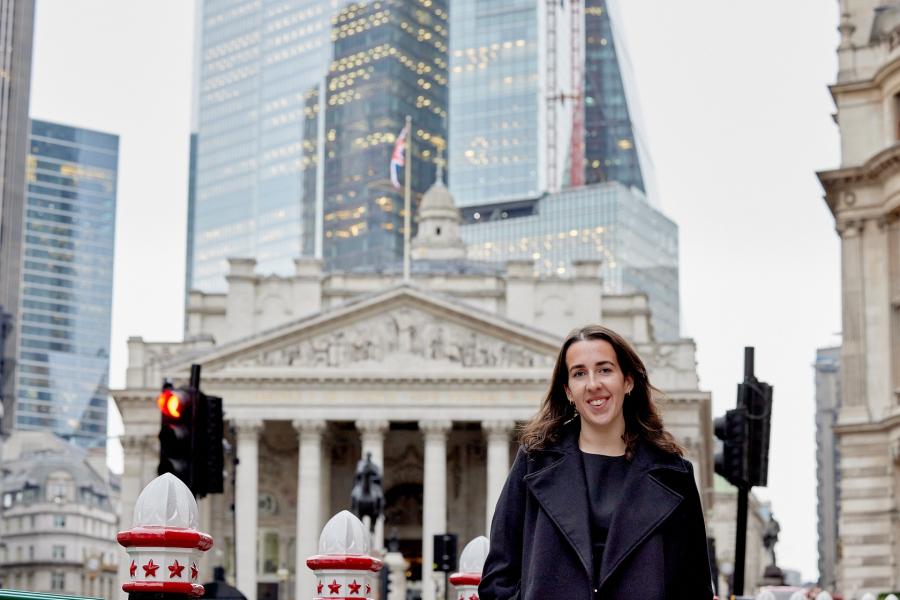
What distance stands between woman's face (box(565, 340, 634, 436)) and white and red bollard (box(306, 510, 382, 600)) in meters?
4.62

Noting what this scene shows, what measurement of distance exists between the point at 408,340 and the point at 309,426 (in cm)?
582

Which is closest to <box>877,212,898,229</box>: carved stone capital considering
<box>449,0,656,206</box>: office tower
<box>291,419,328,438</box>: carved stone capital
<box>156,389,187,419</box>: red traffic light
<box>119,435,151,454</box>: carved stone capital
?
<box>156,389,187,419</box>: red traffic light

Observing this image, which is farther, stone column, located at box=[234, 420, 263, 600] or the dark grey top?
stone column, located at box=[234, 420, 263, 600]

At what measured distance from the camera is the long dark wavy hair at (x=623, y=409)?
23.0 ft

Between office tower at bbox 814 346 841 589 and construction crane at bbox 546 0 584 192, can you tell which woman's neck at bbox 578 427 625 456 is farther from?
construction crane at bbox 546 0 584 192

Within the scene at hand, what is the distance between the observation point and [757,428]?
706 inches

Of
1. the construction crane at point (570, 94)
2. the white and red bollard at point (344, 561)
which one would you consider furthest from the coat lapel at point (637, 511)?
the construction crane at point (570, 94)

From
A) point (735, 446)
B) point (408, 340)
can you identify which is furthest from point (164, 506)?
point (408, 340)

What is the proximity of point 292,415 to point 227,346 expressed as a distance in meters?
4.23

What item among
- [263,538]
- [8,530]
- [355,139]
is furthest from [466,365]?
[355,139]

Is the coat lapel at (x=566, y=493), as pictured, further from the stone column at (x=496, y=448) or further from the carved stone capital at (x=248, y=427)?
the carved stone capital at (x=248, y=427)

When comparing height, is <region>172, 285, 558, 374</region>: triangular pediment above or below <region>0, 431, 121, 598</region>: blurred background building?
above

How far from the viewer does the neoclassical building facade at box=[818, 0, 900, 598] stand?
46625 mm

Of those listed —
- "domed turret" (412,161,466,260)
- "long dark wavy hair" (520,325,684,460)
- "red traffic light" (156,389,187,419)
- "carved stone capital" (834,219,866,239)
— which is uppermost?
"domed turret" (412,161,466,260)
